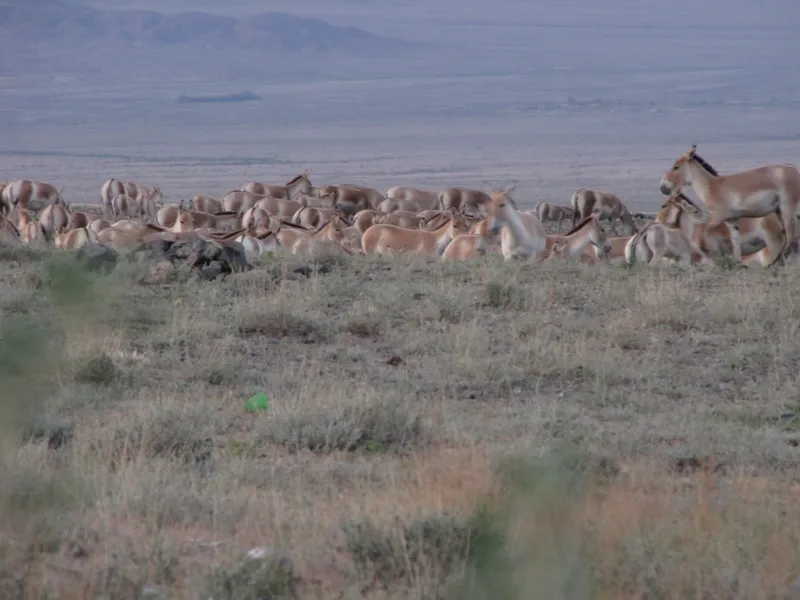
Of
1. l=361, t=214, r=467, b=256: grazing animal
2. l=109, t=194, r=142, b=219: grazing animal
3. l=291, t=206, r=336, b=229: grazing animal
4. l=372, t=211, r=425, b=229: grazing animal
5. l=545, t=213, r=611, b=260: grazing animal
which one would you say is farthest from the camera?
l=109, t=194, r=142, b=219: grazing animal

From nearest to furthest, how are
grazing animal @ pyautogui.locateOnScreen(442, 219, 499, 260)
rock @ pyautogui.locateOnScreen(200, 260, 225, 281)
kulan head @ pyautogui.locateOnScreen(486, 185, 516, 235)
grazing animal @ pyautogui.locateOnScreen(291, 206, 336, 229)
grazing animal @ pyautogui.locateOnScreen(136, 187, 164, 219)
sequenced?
1. rock @ pyautogui.locateOnScreen(200, 260, 225, 281)
2. kulan head @ pyautogui.locateOnScreen(486, 185, 516, 235)
3. grazing animal @ pyautogui.locateOnScreen(442, 219, 499, 260)
4. grazing animal @ pyautogui.locateOnScreen(291, 206, 336, 229)
5. grazing animal @ pyautogui.locateOnScreen(136, 187, 164, 219)

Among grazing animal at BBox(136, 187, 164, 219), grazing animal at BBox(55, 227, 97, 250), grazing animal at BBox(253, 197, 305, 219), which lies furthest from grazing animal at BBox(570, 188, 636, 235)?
grazing animal at BBox(55, 227, 97, 250)

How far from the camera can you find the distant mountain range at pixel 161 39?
13412 centimetres

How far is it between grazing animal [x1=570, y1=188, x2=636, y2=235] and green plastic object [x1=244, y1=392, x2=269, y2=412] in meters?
22.8

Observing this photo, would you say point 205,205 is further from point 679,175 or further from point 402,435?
point 402,435

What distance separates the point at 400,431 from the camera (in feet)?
24.6

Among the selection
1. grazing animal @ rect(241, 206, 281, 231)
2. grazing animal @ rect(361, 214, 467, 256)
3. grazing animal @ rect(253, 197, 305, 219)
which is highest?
grazing animal @ rect(361, 214, 467, 256)

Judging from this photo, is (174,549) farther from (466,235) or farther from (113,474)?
(466,235)

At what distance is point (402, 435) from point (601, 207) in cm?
2384

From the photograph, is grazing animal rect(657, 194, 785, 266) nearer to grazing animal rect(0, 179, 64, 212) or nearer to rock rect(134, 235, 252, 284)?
rock rect(134, 235, 252, 284)

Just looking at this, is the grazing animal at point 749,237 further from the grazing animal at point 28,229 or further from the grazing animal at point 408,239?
the grazing animal at point 28,229

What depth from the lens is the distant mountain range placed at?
440 feet

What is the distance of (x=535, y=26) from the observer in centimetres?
15450

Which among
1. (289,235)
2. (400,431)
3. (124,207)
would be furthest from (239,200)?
(400,431)
